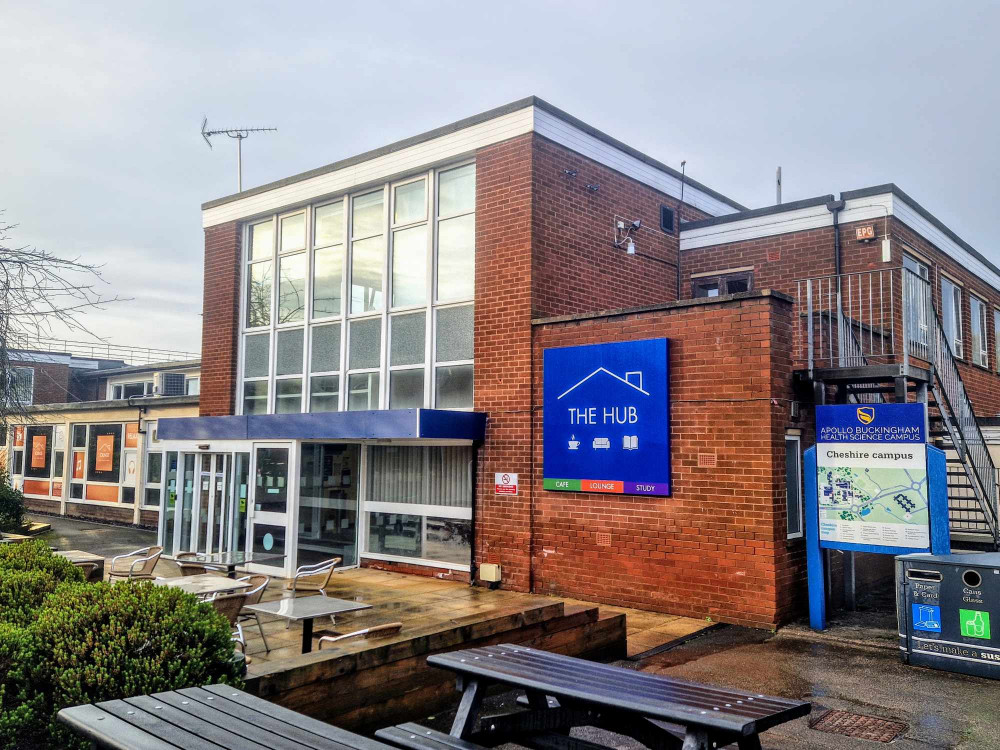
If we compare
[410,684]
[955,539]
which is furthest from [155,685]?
[955,539]

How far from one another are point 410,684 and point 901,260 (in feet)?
35.0

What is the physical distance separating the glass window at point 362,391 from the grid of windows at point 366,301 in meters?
0.02

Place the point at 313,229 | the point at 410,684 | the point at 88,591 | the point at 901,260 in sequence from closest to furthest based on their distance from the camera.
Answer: the point at 88,591 → the point at 410,684 → the point at 901,260 → the point at 313,229

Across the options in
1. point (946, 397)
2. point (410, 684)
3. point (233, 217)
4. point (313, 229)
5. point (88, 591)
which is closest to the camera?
point (88, 591)

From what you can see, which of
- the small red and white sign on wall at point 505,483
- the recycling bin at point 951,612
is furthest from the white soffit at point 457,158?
the recycling bin at point 951,612

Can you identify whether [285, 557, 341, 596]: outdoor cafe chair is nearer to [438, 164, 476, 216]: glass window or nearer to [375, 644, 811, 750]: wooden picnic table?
[375, 644, 811, 750]: wooden picnic table

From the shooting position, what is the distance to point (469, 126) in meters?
11.9

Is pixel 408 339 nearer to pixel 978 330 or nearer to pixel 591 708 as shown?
pixel 591 708

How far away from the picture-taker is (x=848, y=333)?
34.8 ft

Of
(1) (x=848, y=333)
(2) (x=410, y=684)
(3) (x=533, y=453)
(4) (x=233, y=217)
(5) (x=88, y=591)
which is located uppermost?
(4) (x=233, y=217)

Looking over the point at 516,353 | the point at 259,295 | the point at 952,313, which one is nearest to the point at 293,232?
the point at 259,295

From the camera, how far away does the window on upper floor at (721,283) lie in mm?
13727

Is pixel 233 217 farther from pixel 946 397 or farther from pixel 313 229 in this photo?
pixel 946 397

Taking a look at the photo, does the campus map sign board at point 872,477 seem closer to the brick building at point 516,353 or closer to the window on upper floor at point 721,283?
the brick building at point 516,353
